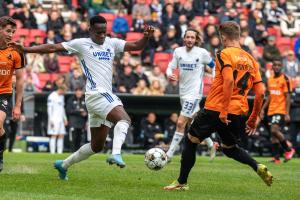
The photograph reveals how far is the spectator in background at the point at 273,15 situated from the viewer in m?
36.3

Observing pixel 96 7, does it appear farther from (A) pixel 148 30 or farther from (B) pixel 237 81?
(B) pixel 237 81

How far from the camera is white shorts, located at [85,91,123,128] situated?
1407 cm

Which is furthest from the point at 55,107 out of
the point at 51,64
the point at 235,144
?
the point at 235,144

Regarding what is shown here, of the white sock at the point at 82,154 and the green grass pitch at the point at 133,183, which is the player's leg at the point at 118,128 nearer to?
the green grass pitch at the point at 133,183

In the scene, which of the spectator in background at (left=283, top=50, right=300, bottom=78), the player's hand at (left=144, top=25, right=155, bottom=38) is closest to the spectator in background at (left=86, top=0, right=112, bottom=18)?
the spectator in background at (left=283, top=50, right=300, bottom=78)

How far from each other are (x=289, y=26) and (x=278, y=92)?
43.5 ft

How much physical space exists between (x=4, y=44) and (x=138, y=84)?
48.8 feet

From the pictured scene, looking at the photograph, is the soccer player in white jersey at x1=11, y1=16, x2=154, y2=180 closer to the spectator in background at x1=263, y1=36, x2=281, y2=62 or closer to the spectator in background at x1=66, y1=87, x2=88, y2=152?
the spectator in background at x1=66, y1=87, x2=88, y2=152

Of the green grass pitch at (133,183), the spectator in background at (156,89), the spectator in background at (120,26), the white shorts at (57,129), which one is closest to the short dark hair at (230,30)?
the green grass pitch at (133,183)

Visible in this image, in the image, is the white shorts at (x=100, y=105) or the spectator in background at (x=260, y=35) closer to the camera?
the white shorts at (x=100, y=105)

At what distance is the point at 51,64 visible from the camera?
31547 mm

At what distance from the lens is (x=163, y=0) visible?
36562 millimetres

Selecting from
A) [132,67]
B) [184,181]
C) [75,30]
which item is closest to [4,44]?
[184,181]

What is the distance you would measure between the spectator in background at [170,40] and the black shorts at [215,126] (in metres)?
19.8
